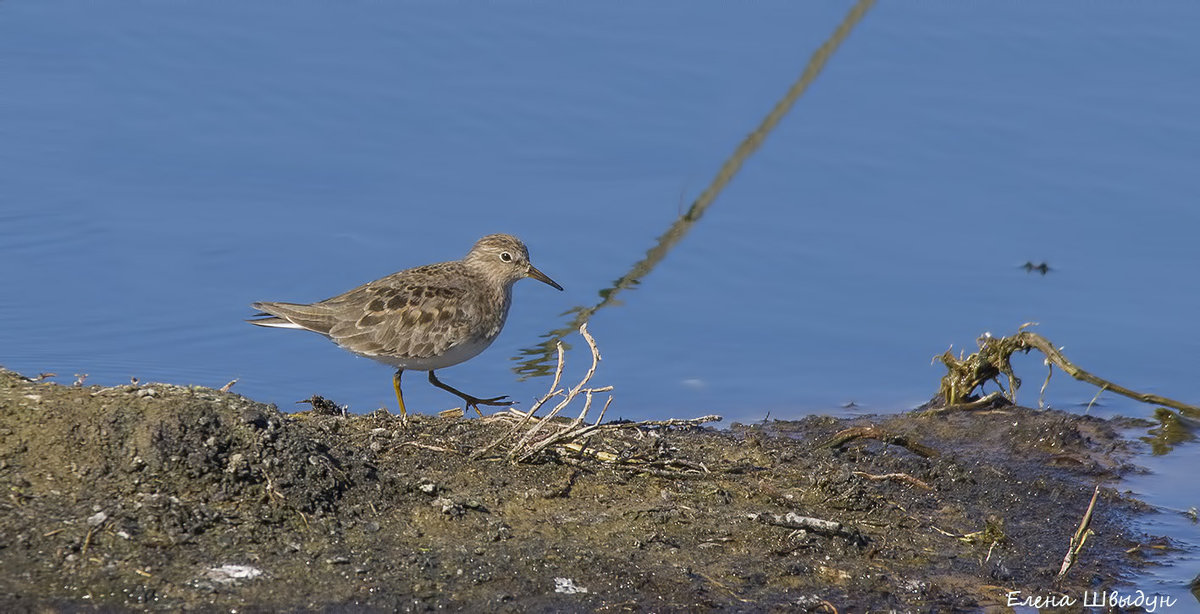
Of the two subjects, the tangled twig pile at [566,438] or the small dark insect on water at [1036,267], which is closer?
the tangled twig pile at [566,438]

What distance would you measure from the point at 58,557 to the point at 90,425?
74cm

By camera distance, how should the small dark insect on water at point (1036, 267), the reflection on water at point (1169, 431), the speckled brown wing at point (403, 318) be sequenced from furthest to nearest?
the small dark insect on water at point (1036, 267)
the reflection on water at point (1169, 431)
the speckled brown wing at point (403, 318)

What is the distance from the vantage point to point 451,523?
6.18 meters

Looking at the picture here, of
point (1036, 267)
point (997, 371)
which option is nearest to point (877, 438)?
point (997, 371)

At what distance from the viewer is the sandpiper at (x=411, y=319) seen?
8.84 meters

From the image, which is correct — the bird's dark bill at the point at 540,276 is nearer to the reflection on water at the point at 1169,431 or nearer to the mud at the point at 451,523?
the mud at the point at 451,523

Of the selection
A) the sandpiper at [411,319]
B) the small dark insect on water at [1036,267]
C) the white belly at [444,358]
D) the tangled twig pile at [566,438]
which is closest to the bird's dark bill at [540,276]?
the sandpiper at [411,319]

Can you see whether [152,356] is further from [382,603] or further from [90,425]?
[382,603]

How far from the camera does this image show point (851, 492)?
22.8 ft

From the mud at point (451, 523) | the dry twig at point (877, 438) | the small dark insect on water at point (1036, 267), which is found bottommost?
the mud at point (451, 523)

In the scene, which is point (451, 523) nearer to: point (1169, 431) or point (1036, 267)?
point (1169, 431)

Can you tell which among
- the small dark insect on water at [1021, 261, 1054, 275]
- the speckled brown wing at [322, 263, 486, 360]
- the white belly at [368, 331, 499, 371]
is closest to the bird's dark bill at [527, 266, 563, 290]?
the speckled brown wing at [322, 263, 486, 360]

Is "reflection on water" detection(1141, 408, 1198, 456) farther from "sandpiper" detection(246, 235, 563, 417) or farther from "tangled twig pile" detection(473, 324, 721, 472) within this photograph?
"sandpiper" detection(246, 235, 563, 417)

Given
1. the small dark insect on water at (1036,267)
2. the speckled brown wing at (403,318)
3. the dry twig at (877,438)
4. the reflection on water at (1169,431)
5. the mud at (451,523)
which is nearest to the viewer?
the mud at (451,523)
